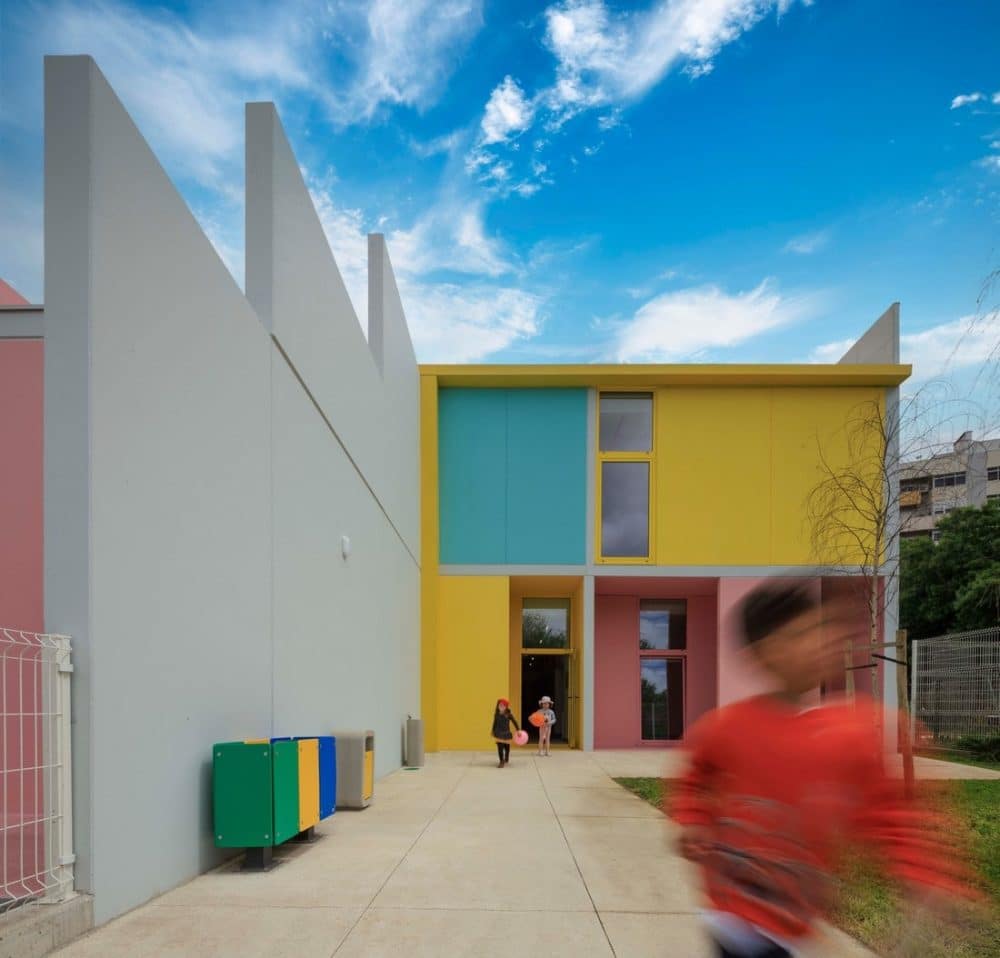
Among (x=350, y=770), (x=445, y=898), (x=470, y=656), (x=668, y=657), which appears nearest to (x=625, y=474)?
(x=668, y=657)

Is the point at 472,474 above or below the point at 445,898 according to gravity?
above

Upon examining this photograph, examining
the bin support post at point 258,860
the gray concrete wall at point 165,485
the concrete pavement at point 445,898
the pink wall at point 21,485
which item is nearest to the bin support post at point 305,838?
the concrete pavement at point 445,898

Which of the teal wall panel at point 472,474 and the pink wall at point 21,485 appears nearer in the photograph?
the pink wall at point 21,485

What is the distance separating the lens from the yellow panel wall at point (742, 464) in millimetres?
19281

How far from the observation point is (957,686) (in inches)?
685

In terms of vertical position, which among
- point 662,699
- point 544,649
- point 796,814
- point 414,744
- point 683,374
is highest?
point 683,374

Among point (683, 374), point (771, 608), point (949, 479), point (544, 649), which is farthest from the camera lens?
point (544, 649)

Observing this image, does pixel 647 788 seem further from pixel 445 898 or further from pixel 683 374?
pixel 683 374

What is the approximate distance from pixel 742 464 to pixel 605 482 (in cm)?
332

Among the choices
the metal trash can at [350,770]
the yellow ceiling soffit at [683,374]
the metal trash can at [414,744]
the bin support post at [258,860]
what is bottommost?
the metal trash can at [414,744]

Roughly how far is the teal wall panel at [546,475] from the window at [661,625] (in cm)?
355

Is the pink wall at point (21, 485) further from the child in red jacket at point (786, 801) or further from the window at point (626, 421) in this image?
the window at point (626, 421)

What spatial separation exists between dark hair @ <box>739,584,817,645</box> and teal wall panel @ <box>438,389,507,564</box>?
16.9m

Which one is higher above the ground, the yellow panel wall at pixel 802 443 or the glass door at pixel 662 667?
the yellow panel wall at pixel 802 443
